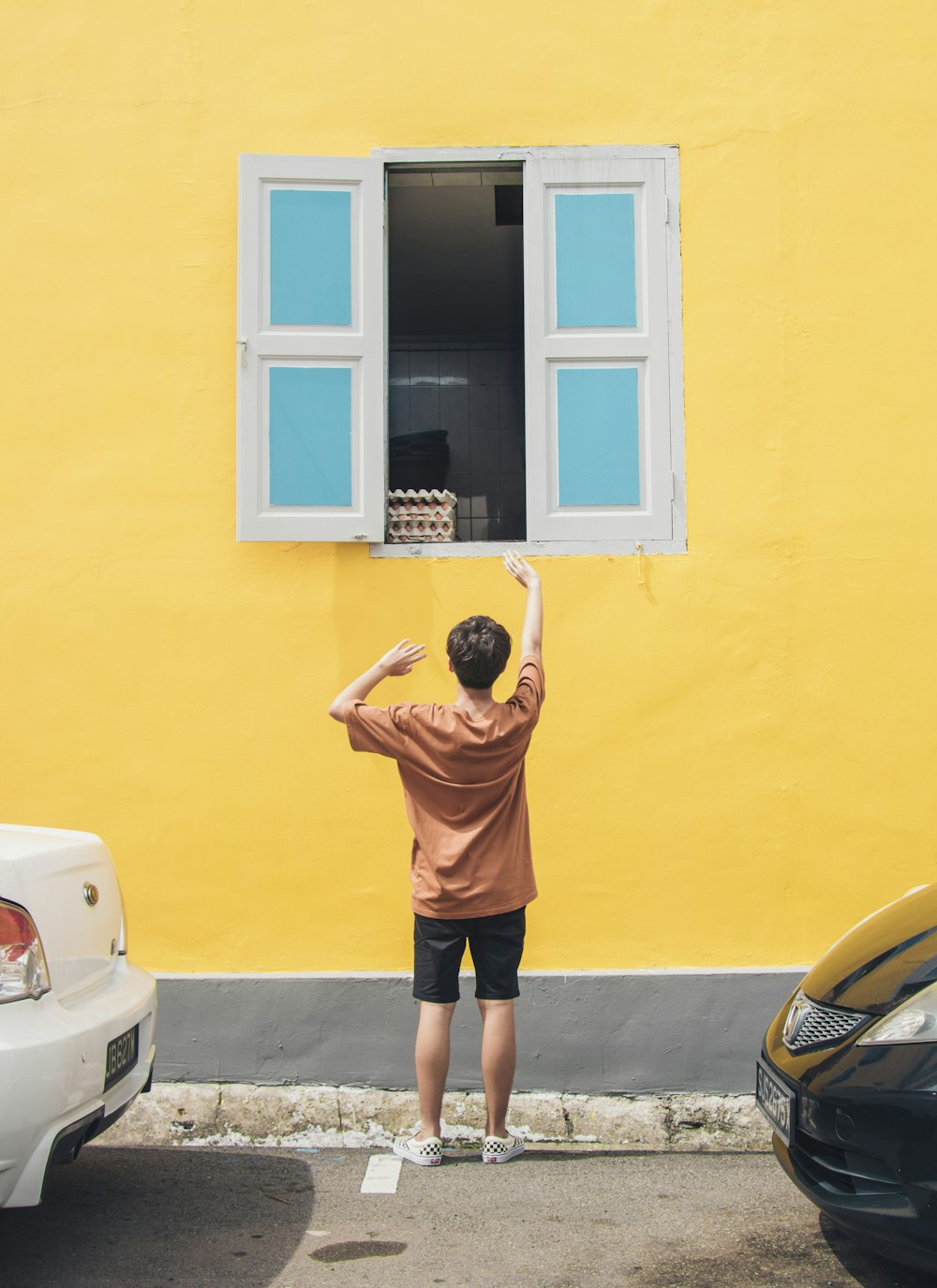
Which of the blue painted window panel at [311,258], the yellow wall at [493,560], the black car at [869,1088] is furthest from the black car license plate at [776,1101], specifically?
the blue painted window panel at [311,258]

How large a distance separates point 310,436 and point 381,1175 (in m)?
2.74

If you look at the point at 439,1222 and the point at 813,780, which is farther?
the point at 813,780

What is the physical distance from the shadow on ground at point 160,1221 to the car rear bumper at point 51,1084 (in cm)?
46

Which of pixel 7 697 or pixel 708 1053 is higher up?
pixel 7 697

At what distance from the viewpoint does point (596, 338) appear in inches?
195

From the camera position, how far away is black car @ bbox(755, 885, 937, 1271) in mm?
2764

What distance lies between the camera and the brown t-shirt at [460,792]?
389cm

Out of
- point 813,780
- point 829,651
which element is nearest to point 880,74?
point 829,651

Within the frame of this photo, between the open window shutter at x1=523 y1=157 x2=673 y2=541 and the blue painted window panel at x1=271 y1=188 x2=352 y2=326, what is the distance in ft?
2.45

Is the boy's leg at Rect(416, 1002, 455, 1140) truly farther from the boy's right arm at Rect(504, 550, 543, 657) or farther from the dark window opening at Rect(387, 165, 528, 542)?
the dark window opening at Rect(387, 165, 528, 542)

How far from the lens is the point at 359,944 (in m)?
4.69

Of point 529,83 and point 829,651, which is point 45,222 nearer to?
point 529,83

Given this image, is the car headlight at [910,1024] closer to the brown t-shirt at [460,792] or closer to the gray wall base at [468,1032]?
the brown t-shirt at [460,792]

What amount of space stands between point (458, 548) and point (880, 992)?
2427 mm
